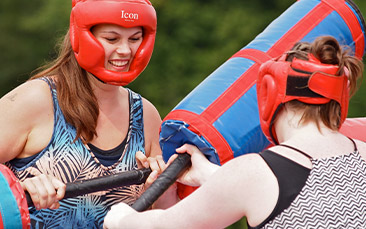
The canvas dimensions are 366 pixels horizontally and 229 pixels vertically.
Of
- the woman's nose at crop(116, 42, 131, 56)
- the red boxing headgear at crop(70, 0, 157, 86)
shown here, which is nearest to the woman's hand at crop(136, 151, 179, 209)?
the red boxing headgear at crop(70, 0, 157, 86)

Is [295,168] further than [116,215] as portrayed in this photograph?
No

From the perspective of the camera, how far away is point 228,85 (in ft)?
10.7

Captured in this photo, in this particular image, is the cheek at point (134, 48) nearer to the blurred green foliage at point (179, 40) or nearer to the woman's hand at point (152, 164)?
the woman's hand at point (152, 164)

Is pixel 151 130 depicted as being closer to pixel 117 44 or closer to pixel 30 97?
pixel 117 44

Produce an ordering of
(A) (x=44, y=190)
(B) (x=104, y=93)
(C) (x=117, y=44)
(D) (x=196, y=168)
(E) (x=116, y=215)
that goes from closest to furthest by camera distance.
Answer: (E) (x=116, y=215) → (A) (x=44, y=190) → (D) (x=196, y=168) → (C) (x=117, y=44) → (B) (x=104, y=93)

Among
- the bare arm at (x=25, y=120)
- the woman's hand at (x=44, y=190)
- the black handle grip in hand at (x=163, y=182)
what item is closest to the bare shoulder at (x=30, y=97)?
the bare arm at (x=25, y=120)

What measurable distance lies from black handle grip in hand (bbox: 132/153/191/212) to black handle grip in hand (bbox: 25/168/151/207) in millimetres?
220

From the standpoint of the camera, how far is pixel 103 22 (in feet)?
10.7

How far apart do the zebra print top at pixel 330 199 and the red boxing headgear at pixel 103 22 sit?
1.29 m

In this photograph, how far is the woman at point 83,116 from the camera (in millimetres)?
3238

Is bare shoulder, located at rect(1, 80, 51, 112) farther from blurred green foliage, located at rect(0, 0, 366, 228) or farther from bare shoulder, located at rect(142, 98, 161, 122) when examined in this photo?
blurred green foliage, located at rect(0, 0, 366, 228)

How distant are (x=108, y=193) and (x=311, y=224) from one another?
54.5 inches

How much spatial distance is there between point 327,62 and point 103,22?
1.18 meters

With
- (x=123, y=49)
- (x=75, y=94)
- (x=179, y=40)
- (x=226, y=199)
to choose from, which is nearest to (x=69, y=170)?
(x=75, y=94)
